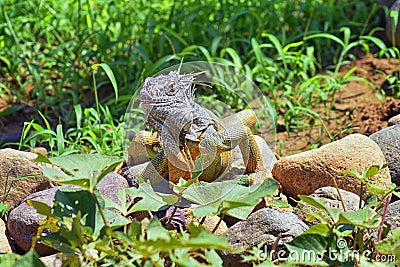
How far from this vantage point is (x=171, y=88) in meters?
2.47

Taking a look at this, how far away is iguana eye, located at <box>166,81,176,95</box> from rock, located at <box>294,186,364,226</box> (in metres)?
0.66

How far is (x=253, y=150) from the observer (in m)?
2.83

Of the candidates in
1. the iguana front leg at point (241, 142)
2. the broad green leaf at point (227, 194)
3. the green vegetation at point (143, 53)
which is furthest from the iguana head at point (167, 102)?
the green vegetation at point (143, 53)

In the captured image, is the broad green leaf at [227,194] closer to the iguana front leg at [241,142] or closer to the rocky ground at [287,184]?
the rocky ground at [287,184]

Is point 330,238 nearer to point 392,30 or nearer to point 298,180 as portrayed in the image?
point 298,180

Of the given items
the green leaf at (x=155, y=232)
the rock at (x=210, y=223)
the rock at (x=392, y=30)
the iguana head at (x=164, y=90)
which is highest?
the iguana head at (x=164, y=90)

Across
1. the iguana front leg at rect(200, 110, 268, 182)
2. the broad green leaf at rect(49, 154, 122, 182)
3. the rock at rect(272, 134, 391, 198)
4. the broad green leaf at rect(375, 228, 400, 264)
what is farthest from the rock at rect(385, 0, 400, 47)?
the broad green leaf at rect(49, 154, 122, 182)

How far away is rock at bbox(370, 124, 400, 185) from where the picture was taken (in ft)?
9.77

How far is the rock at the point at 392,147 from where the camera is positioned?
298cm

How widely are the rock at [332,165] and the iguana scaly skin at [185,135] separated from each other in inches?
5.5

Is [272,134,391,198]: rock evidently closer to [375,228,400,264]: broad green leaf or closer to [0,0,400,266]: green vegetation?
[0,0,400,266]: green vegetation

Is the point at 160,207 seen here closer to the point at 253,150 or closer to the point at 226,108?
the point at 253,150

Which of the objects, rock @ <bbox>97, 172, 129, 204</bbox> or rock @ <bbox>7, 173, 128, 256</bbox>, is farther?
rock @ <bbox>97, 172, 129, 204</bbox>

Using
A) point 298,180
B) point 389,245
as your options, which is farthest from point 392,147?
point 389,245
